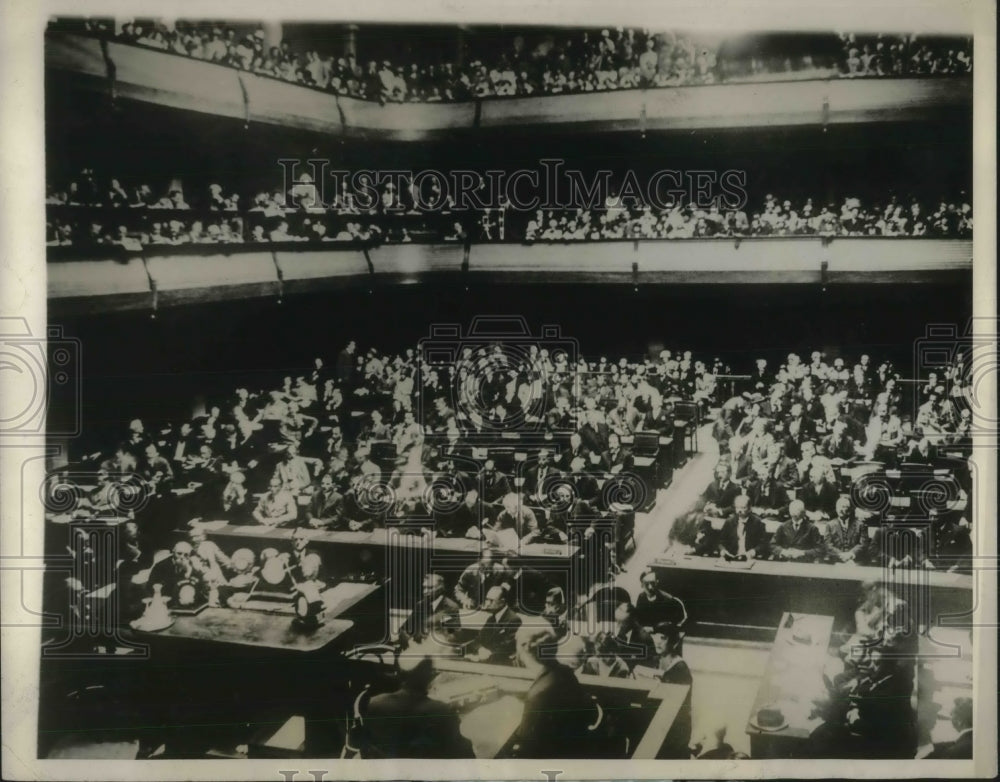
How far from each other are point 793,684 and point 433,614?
3.19 ft

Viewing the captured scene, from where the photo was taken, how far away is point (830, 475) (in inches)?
69.3

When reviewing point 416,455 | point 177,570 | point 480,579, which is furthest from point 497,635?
point 177,570

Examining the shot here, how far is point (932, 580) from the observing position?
1.77 metres

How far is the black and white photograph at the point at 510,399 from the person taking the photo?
173 cm

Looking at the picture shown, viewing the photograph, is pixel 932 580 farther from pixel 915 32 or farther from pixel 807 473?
pixel 915 32

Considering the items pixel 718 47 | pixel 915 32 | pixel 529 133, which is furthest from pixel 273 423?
pixel 915 32

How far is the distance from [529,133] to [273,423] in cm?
102

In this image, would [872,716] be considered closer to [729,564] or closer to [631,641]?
[729,564]

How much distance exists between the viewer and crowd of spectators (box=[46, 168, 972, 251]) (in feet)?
5.68

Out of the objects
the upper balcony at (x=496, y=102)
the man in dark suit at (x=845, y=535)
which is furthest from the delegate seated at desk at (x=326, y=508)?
the man in dark suit at (x=845, y=535)

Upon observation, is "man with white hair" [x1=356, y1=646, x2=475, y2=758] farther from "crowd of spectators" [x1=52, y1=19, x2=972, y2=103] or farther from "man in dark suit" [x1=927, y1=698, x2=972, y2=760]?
"crowd of spectators" [x1=52, y1=19, x2=972, y2=103]

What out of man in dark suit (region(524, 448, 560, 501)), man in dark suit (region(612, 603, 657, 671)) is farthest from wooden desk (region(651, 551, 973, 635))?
man in dark suit (region(524, 448, 560, 501))

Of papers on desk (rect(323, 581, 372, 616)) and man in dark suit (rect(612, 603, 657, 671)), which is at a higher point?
papers on desk (rect(323, 581, 372, 616))

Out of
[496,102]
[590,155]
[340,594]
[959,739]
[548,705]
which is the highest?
[496,102]
